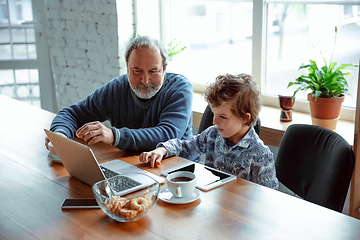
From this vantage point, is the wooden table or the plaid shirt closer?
the wooden table

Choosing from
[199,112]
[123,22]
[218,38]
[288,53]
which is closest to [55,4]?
[123,22]

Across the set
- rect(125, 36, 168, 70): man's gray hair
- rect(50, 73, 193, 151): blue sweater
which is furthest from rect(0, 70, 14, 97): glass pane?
rect(125, 36, 168, 70): man's gray hair

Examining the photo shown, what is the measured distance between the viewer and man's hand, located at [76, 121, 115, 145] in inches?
61.5

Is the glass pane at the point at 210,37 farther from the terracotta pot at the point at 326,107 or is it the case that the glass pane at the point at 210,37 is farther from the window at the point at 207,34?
the terracotta pot at the point at 326,107

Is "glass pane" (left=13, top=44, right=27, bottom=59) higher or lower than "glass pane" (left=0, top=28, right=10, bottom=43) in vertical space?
lower

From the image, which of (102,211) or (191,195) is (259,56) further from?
(102,211)

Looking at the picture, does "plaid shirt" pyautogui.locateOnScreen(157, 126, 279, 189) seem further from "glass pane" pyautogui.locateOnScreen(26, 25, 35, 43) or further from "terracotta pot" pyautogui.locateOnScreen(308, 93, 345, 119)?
"glass pane" pyautogui.locateOnScreen(26, 25, 35, 43)

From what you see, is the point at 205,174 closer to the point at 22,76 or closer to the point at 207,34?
the point at 207,34

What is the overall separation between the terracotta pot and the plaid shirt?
2.42 ft

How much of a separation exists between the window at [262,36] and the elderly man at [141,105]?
935 mm

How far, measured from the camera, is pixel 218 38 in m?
2.97

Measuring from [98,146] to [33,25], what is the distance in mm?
2626

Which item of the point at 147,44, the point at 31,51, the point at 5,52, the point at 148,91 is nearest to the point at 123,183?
the point at 148,91

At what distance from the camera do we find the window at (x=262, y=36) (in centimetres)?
230
